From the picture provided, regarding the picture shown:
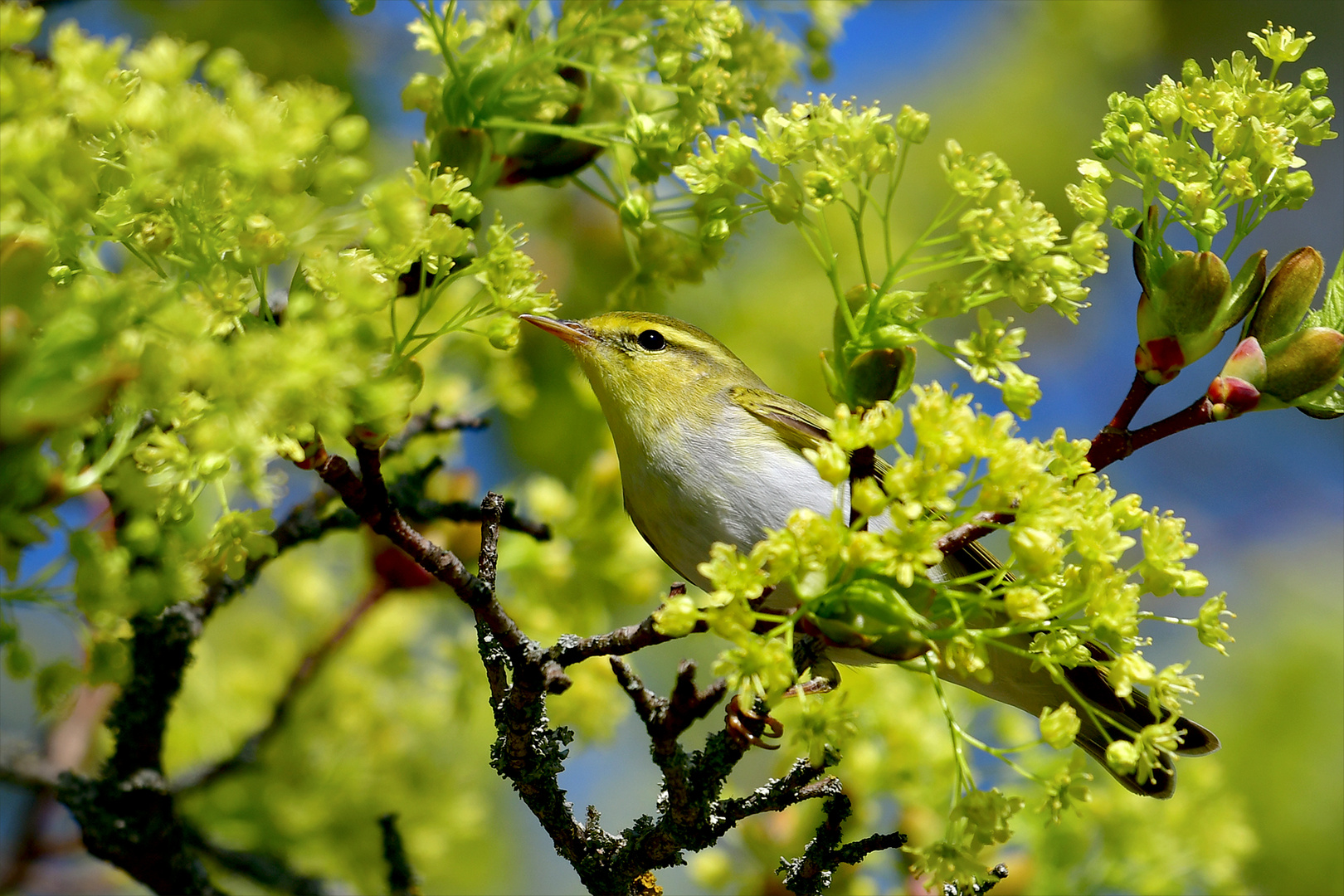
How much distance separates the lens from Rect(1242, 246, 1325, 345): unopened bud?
64.1 inches

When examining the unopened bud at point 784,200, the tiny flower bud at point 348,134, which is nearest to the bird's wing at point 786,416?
the unopened bud at point 784,200

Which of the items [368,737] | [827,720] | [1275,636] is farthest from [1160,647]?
[827,720]

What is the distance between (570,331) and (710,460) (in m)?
0.54

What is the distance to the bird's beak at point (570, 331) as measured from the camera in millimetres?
2783

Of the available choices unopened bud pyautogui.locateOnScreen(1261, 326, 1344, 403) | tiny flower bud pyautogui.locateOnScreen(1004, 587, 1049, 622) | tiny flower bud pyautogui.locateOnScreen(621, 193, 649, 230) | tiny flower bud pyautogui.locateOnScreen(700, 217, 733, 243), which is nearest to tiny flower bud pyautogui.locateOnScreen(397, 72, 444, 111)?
tiny flower bud pyautogui.locateOnScreen(621, 193, 649, 230)

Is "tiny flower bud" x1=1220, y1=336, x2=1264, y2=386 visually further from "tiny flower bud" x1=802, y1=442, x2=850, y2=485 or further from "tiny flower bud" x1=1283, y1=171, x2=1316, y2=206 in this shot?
"tiny flower bud" x1=802, y1=442, x2=850, y2=485

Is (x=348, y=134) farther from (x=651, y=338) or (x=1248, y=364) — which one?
(x=651, y=338)

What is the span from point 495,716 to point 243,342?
0.84 metres

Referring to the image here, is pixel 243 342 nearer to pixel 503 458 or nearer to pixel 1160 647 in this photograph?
pixel 503 458

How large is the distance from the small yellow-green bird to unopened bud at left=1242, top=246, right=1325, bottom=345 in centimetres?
87

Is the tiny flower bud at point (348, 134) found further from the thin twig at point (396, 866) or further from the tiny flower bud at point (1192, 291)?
the thin twig at point (396, 866)

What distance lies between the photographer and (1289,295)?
164 centimetres

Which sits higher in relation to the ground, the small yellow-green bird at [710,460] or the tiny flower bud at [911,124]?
the tiny flower bud at [911,124]

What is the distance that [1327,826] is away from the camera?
406 cm
